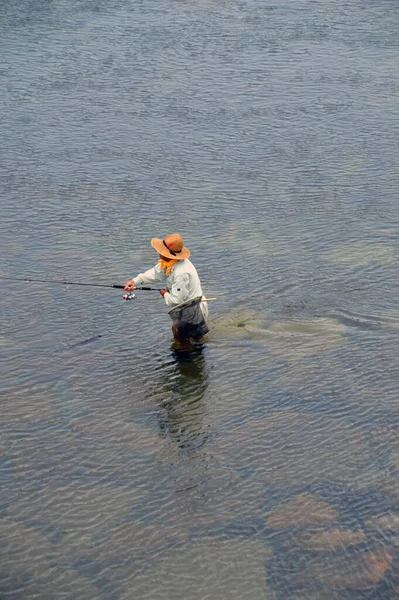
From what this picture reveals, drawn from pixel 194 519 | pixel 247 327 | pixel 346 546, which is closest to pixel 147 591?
pixel 194 519

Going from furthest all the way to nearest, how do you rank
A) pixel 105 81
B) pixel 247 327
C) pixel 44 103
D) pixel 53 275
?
pixel 105 81 → pixel 44 103 → pixel 53 275 → pixel 247 327

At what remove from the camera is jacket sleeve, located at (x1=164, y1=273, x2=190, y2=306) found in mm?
12977

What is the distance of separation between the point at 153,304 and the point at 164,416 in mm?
3270

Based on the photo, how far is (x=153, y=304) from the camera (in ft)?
49.6

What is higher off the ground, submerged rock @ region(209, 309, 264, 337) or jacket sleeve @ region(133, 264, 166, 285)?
jacket sleeve @ region(133, 264, 166, 285)

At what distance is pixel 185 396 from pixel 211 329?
187cm

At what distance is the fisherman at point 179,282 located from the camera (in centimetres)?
1286

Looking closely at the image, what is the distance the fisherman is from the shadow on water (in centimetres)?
44

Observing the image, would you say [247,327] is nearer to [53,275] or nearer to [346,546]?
[53,275]

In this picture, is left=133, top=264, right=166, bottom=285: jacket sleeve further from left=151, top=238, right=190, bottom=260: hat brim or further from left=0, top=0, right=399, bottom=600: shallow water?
left=0, top=0, right=399, bottom=600: shallow water

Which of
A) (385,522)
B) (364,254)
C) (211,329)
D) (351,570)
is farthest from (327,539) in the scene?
(364,254)

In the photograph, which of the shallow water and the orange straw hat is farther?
the orange straw hat

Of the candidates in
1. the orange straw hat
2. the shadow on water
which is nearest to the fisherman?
the orange straw hat

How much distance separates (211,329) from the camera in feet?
46.9
